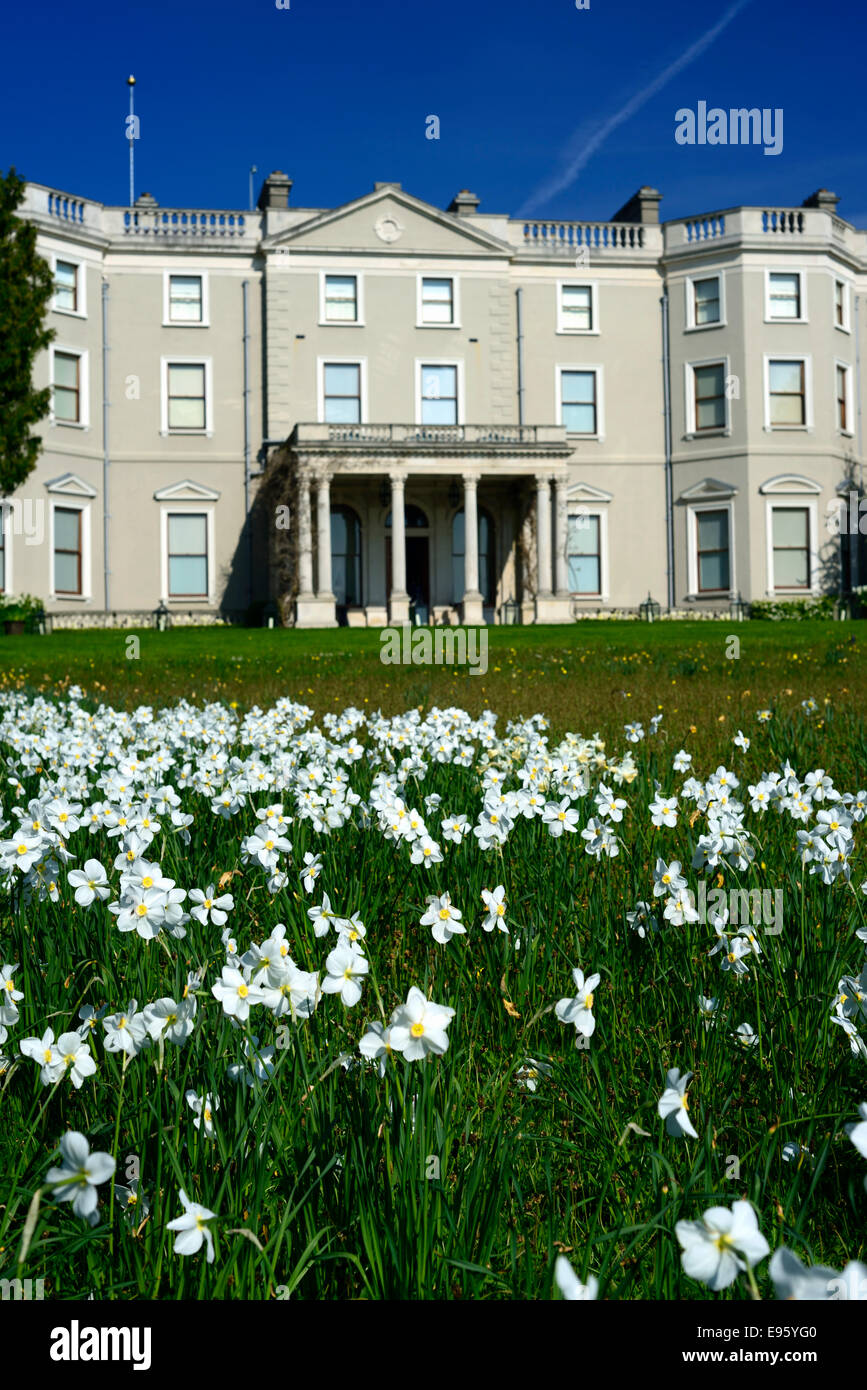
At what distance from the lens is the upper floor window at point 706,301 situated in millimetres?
36031

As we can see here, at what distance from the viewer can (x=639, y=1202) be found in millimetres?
1932

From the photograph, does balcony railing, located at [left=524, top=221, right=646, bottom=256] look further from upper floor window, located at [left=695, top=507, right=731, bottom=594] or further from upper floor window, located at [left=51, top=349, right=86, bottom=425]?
upper floor window, located at [left=51, top=349, right=86, bottom=425]

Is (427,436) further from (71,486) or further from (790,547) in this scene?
(790,547)

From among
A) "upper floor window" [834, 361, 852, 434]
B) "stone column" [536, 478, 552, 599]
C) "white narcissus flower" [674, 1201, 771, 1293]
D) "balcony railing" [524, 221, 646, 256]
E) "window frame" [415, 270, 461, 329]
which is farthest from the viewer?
"upper floor window" [834, 361, 852, 434]

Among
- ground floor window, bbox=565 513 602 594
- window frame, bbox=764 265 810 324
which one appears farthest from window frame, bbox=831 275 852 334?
ground floor window, bbox=565 513 602 594

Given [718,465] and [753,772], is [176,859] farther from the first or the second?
[718,465]

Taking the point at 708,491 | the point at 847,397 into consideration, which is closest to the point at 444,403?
the point at 708,491

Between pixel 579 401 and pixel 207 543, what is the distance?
1363 cm

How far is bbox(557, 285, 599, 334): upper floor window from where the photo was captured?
119 feet

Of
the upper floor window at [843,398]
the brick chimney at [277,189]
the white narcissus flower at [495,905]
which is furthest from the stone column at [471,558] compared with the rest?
the white narcissus flower at [495,905]

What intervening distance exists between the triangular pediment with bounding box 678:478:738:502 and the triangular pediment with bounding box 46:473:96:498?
19880 mm

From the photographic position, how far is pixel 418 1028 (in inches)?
69.4
